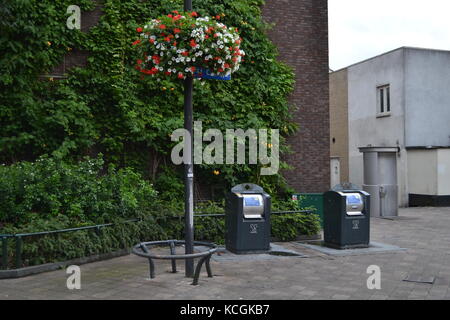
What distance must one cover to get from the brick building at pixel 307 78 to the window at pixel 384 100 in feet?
29.8

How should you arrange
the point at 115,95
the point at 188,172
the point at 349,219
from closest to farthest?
the point at 188,172, the point at 349,219, the point at 115,95

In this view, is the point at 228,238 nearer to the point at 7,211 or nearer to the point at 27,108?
the point at 7,211

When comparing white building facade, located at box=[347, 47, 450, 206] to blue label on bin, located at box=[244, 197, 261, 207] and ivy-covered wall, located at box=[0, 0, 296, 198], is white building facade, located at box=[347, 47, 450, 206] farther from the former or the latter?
blue label on bin, located at box=[244, 197, 261, 207]

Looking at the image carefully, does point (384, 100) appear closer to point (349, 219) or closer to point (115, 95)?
point (349, 219)

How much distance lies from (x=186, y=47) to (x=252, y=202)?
11.3 ft

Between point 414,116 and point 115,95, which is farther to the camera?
point 414,116

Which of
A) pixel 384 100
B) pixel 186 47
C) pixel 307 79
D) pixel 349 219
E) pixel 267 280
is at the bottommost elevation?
pixel 267 280

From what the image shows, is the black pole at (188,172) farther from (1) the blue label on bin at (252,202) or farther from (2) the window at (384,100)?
(2) the window at (384,100)

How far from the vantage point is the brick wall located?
42.5ft

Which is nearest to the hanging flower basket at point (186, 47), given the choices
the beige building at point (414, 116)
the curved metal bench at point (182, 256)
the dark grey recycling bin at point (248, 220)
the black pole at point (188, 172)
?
the black pole at point (188, 172)

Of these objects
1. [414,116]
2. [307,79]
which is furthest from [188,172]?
[414,116]

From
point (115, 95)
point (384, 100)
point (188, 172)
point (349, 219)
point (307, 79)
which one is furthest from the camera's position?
point (384, 100)

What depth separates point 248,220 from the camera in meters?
8.94
